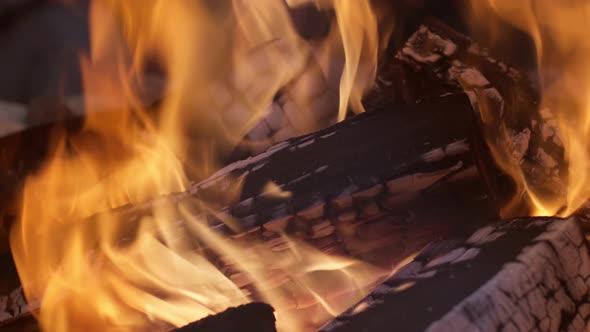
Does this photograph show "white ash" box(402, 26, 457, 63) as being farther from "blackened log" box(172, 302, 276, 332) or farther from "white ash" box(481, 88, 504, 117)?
"blackened log" box(172, 302, 276, 332)

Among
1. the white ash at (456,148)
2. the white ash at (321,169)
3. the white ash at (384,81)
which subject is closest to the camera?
the white ash at (456,148)

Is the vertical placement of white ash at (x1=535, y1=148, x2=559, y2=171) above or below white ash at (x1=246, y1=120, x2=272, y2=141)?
below

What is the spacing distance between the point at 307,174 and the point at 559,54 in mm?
988

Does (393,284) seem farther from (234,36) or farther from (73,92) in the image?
(73,92)

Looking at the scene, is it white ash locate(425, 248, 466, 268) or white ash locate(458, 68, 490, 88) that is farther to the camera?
white ash locate(458, 68, 490, 88)

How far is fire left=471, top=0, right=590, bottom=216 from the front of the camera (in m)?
1.65

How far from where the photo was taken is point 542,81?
184cm

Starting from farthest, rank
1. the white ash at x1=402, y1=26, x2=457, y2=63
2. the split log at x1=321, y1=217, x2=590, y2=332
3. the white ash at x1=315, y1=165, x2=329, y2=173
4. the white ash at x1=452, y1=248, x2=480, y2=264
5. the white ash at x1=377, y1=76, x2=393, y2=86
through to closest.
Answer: the white ash at x1=377, y1=76, x2=393, y2=86 → the white ash at x1=402, y1=26, x2=457, y2=63 → the white ash at x1=315, y1=165, x2=329, y2=173 → the white ash at x1=452, y1=248, x2=480, y2=264 → the split log at x1=321, y1=217, x2=590, y2=332

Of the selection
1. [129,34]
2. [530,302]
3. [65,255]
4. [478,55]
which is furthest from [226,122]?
[530,302]

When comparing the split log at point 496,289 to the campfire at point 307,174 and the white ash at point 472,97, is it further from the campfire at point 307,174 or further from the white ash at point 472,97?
the white ash at point 472,97

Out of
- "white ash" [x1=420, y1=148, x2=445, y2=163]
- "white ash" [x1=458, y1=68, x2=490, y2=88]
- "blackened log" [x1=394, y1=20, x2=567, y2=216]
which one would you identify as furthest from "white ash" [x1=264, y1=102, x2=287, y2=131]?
"white ash" [x1=420, y1=148, x2=445, y2=163]

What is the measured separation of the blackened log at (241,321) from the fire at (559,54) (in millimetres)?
946

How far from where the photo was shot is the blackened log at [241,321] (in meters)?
1.12

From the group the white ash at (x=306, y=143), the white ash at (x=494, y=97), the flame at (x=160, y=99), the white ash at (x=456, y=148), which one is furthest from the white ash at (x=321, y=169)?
the white ash at (x=494, y=97)
